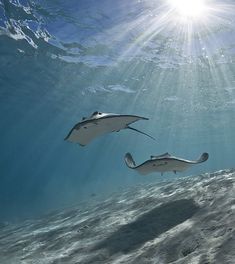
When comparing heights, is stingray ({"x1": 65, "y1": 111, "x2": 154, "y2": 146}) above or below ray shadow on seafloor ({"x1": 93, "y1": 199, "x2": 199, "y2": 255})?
above

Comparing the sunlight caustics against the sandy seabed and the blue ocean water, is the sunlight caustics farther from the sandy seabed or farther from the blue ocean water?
the sandy seabed

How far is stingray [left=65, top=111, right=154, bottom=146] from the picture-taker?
243 inches

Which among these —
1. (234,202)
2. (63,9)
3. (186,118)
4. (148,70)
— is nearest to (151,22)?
(63,9)

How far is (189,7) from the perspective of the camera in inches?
703

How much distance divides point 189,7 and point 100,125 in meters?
14.5

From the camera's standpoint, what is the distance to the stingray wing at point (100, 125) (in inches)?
243

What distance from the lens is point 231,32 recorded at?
20594 millimetres

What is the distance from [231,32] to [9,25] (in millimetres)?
15484

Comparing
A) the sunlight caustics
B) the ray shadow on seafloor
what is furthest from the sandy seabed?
the sunlight caustics

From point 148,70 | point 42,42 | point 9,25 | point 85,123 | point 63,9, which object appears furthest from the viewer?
point 148,70

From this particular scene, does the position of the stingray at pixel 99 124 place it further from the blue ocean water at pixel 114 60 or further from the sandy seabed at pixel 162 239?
the blue ocean water at pixel 114 60

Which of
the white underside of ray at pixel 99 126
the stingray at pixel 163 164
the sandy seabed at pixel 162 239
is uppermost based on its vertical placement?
the white underside of ray at pixel 99 126

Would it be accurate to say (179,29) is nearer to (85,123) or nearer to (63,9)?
(63,9)

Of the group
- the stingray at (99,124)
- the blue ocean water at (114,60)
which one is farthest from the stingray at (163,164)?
the blue ocean water at (114,60)
